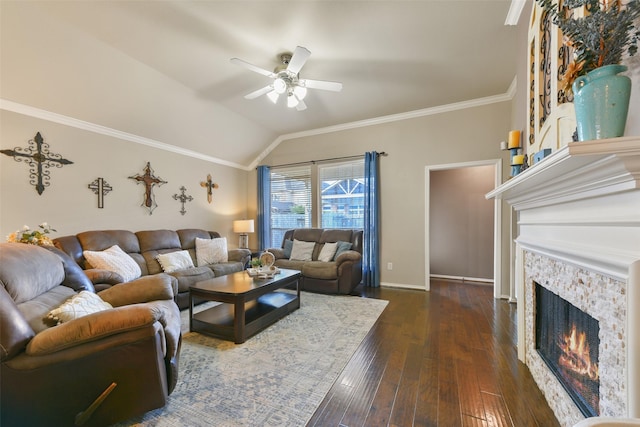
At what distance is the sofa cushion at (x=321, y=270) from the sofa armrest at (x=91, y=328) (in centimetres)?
270

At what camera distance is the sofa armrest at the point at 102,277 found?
2469 mm

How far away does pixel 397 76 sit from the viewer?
327 cm

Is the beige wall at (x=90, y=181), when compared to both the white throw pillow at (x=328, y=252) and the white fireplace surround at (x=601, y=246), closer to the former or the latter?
the white throw pillow at (x=328, y=252)

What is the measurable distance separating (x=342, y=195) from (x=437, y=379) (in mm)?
3554

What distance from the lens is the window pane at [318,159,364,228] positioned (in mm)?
4812

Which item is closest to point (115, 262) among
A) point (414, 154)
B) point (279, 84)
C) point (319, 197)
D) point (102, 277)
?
point (102, 277)

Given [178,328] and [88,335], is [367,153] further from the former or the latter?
[88,335]

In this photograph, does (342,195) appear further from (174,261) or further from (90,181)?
(90,181)

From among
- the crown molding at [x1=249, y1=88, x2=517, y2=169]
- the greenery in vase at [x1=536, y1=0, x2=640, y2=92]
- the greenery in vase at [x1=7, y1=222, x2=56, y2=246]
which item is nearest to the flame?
the greenery in vase at [x1=536, y1=0, x2=640, y2=92]

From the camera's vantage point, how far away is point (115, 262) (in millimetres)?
2961

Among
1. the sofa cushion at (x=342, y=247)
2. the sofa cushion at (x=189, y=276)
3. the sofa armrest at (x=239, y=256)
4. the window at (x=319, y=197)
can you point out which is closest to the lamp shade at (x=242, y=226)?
the window at (x=319, y=197)

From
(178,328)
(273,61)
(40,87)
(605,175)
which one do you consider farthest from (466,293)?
(40,87)

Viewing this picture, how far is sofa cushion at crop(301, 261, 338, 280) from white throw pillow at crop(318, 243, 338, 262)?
0.26m

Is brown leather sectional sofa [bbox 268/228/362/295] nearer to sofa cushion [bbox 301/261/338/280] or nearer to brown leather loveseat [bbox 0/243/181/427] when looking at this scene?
sofa cushion [bbox 301/261/338/280]
